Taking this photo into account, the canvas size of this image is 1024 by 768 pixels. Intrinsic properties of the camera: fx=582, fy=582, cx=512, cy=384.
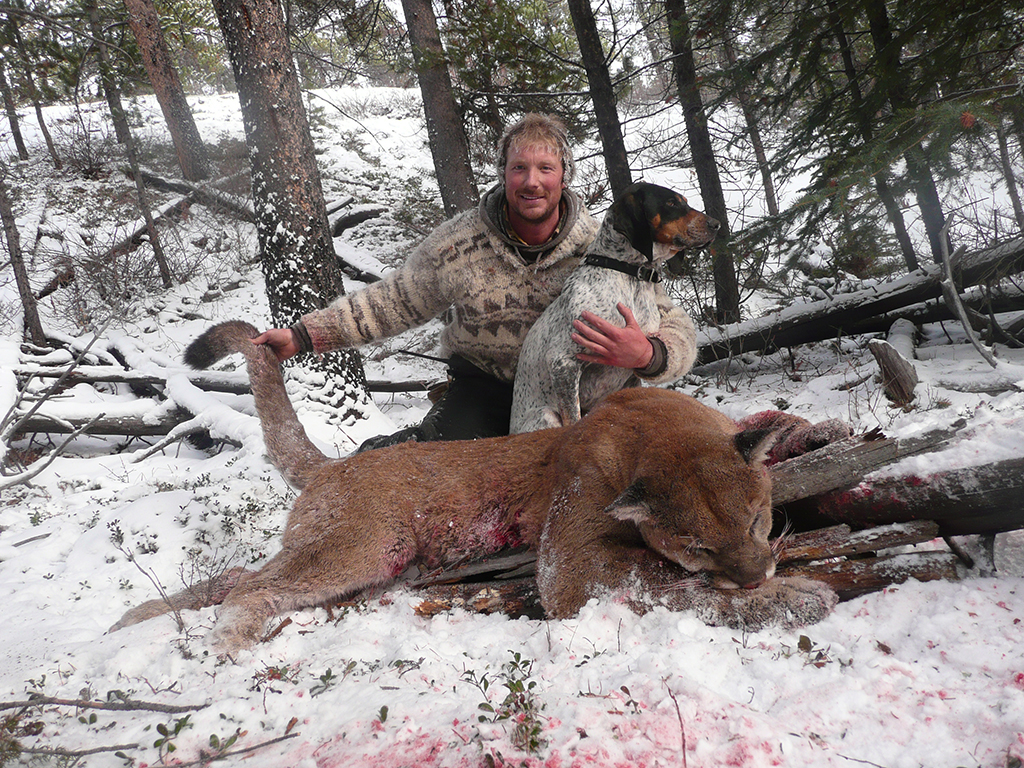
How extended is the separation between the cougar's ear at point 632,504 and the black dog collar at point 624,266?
1.91 meters

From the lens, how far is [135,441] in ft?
26.4

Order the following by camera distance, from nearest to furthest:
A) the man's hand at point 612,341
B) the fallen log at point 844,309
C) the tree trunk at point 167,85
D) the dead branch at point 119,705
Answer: the dead branch at point 119,705 < the man's hand at point 612,341 < the fallen log at point 844,309 < the tree trunk at point 167,85

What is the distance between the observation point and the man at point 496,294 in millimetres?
4012

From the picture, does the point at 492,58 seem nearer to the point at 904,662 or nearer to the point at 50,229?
the point at 904,662

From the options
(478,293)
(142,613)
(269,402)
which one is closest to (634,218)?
(478,293)

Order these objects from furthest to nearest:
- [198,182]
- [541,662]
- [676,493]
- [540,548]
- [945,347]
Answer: [198,182]
[945,347]
[540,548]
[676,493]
[541,662]

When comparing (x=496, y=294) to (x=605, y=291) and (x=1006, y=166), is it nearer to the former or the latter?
(x=605, y=291)

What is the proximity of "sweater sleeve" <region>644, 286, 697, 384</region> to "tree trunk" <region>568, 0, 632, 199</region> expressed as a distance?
474cm

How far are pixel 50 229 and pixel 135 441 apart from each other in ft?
39.4

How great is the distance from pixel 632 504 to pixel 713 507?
33cm

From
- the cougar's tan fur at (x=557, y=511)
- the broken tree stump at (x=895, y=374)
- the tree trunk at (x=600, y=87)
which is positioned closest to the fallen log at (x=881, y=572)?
the cougar's tan fur at (x=557, y=511)

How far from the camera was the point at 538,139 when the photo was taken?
13.1 feet

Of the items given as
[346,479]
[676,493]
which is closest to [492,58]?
[346,479]

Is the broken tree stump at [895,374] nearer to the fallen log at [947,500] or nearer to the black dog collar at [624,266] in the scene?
the black dog collar at [624,266]
